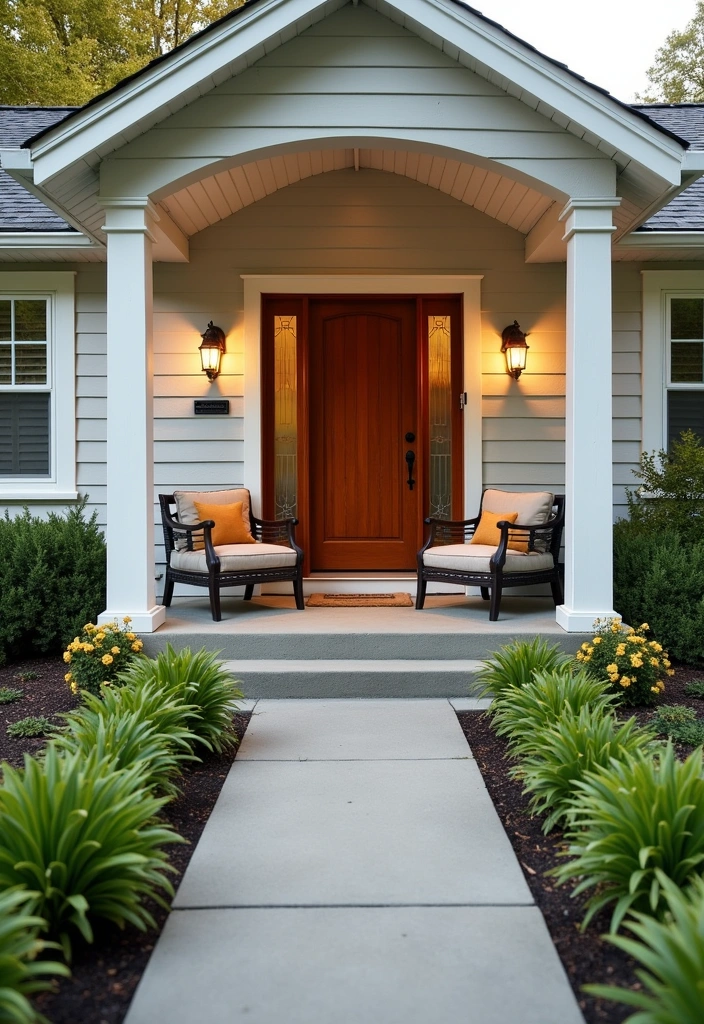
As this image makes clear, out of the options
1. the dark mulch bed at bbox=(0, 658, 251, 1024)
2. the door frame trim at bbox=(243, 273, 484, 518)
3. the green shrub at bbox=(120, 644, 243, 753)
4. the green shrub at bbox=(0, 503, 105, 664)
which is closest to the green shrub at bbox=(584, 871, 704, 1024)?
the dark mulch bed at bbox=(0, 658, 251, 1024)

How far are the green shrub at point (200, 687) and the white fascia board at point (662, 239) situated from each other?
411 centimetres

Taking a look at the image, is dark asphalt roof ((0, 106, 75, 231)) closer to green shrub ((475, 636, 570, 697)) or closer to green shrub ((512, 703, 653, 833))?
green shrub ((475, 636, 570, 697))

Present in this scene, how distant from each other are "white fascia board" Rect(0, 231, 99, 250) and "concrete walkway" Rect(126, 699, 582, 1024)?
388 cm

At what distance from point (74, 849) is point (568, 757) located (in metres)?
1.59

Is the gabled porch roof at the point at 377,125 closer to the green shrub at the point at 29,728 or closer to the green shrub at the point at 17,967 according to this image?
the green shrub at the point at 29,728

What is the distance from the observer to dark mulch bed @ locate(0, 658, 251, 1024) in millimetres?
1812

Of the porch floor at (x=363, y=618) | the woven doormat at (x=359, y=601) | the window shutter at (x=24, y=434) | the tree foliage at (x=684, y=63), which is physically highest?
the tree foliage at (x=684, y=63)

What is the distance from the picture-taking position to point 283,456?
20.7ft

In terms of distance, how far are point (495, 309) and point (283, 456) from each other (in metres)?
1.96

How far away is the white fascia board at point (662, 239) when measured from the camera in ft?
18.5

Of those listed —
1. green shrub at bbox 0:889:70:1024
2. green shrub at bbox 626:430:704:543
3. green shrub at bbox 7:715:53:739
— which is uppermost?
green shrub at bbox 626:430:704:543

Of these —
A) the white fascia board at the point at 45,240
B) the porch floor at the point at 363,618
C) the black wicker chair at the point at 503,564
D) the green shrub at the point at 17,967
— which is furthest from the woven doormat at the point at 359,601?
the green shrub at the point at 17,967

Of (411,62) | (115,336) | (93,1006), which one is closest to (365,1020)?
(93,1006)

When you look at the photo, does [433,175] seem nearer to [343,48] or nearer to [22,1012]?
[343,48]
